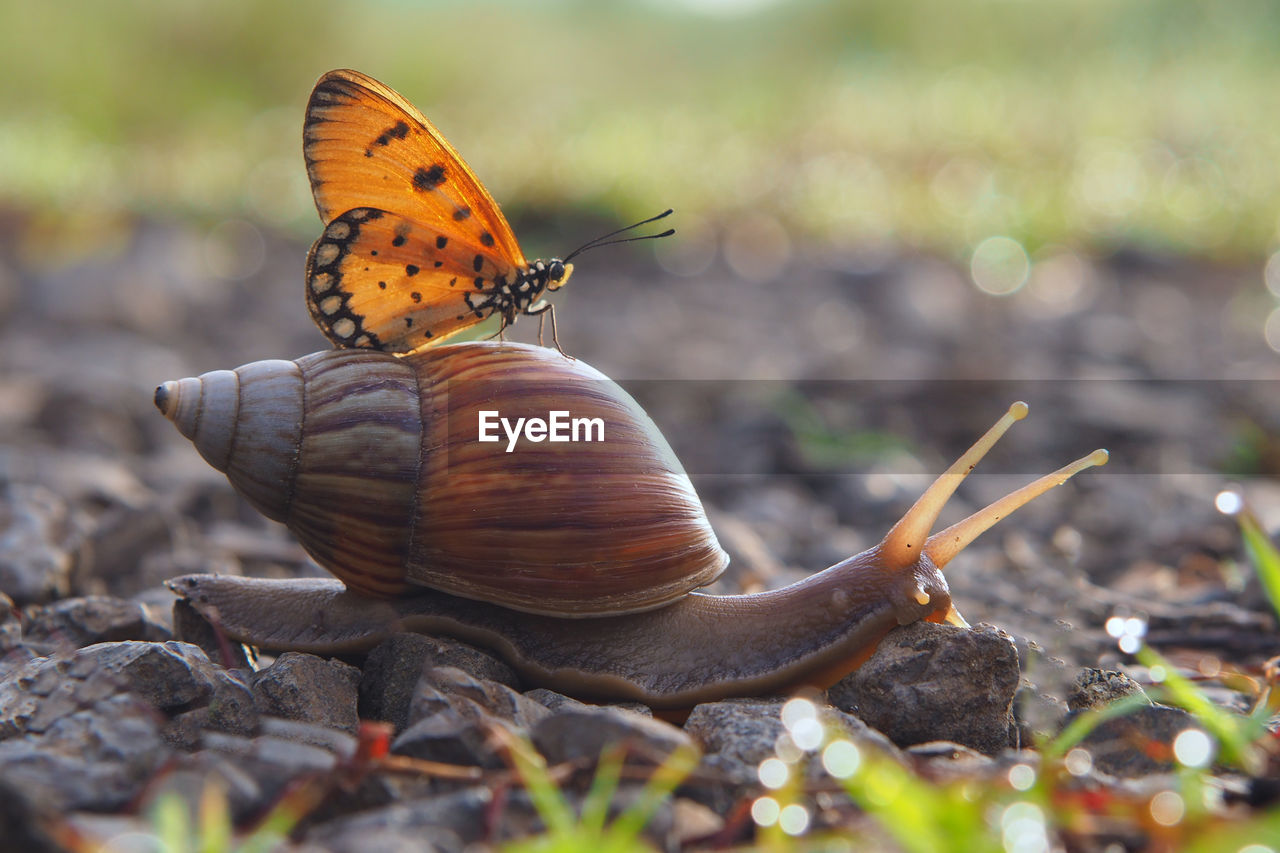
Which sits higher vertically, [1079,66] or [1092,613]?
[1079,66]

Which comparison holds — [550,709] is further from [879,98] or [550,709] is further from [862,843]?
[879,98]

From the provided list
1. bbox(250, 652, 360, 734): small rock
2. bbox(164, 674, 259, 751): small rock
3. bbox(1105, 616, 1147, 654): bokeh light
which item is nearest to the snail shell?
bbox(250, 652, 360, 734): small rock

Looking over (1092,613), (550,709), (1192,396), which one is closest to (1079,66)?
(1192,396)

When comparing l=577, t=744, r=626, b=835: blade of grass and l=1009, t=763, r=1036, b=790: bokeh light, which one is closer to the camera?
l=577, t=744, r=626, b=835: blade of grass

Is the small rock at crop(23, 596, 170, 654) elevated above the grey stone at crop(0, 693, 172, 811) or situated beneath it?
situated beneath

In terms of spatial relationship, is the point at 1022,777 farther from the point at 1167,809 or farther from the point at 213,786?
the point at 213,786

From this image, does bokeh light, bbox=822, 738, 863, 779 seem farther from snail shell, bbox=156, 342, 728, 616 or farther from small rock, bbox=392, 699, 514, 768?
snail shell, bbox=156, 342, 728, 616

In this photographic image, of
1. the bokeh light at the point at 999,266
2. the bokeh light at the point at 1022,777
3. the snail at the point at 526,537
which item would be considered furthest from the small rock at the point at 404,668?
the bokeh light at the point at 999,266

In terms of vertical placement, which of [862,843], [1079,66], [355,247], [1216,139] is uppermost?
[1079,66]
